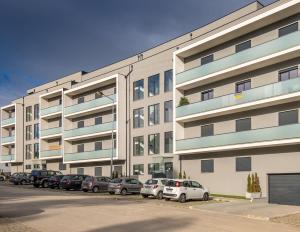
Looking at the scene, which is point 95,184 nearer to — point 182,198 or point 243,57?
point 182,198

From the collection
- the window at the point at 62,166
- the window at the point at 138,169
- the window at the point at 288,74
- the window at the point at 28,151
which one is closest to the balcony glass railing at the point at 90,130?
the window at the point at 138,169

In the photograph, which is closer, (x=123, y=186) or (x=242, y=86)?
(x=242, y=86)

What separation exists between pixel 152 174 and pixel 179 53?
12290mm

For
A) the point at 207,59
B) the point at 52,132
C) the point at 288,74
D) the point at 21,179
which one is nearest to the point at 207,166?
the point at 207,59

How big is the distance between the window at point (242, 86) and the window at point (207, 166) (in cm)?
650

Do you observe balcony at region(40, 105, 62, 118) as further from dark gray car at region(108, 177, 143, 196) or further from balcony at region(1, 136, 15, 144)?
dark gray car at region(108, 177, 143, 196)

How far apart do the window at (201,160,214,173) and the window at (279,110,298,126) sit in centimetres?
832

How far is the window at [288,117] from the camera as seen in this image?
31.6 metres

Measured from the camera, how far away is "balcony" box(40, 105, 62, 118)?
211 ft

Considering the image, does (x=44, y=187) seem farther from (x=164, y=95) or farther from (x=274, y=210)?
(x=274, y=210)

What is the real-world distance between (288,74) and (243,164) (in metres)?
7.71

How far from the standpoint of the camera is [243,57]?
113 ft

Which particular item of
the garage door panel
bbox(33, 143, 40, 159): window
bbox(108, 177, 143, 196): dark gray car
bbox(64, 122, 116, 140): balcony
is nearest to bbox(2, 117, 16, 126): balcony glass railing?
bbox(33, 143, 40, 159): window

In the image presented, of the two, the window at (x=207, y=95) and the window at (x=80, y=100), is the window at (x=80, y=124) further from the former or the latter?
the window at (x=207, y=95)
